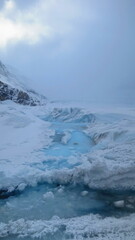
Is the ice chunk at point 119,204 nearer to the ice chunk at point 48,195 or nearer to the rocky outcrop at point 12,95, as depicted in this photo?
the ice chunk at point 48,195

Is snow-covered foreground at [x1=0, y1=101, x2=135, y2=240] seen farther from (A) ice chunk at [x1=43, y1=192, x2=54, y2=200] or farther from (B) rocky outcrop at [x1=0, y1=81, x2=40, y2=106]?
(B) rocky outcrop at [x1=0, y1=81, x2=40, y2=106]

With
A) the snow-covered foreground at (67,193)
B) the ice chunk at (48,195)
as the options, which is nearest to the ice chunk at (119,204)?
the snow-covered foreground at (67,193)

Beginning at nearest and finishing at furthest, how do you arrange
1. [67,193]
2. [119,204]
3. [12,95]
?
[119,204]
[67,193]
[12,95]

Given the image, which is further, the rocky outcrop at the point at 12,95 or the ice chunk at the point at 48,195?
the rocky outcrop at the point at 12,95

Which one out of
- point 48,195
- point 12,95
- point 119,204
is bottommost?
point 48,195

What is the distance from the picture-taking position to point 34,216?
201 inches

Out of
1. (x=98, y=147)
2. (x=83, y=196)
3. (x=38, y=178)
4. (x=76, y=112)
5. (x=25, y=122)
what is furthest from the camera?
(x=76, y=112)

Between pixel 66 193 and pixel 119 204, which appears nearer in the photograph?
pixel 119 204

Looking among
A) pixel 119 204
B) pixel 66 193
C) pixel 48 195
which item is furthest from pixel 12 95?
pixel 119 204

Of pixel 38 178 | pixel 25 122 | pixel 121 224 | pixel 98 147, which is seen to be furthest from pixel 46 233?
pixel 25 122

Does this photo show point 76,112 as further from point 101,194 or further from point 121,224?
point 121,224

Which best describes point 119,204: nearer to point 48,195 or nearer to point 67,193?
point 67,193

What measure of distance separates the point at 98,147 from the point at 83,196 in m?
4.76

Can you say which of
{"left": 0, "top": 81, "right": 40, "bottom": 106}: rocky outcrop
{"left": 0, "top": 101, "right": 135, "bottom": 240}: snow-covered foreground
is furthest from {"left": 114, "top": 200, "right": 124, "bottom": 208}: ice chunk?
{"left": 0, "top": 81, "right": 40, "bottom": 106}: rocky outcrop
